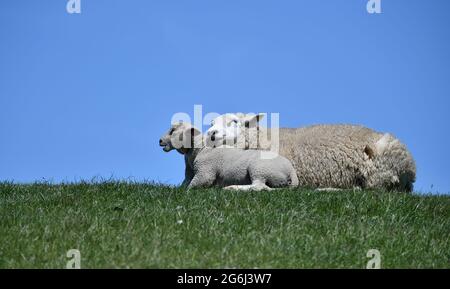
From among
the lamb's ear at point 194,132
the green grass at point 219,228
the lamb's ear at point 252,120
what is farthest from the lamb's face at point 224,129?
the green grass at point 219,228

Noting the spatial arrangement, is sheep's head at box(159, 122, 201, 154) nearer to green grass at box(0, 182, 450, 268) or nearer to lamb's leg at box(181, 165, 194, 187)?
lamb's leg at box(181, 165, 194, 187)

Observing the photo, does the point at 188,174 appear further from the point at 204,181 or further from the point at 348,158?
the point at 348,158

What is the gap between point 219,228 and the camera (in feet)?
27.7

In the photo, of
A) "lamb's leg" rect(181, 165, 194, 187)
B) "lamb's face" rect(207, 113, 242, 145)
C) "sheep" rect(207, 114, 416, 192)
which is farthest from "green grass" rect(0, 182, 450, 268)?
"lamb's face" rect(207, 113, 242, 145)

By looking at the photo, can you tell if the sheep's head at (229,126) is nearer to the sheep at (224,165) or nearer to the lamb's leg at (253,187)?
the sheep at (224,165)

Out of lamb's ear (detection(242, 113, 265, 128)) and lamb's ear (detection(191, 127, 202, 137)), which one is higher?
lamb's ear (detection(242, 113, 265, 128))

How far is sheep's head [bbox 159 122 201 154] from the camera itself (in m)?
13.5

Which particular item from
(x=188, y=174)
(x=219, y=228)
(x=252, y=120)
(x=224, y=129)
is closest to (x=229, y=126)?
(x=224, y=129)

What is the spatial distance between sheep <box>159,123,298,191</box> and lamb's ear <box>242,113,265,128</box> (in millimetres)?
1756

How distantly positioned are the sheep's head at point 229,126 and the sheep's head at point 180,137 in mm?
403

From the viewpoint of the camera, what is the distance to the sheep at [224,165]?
12.5m

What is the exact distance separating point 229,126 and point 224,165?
6.25ft

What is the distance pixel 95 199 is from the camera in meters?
10.2
